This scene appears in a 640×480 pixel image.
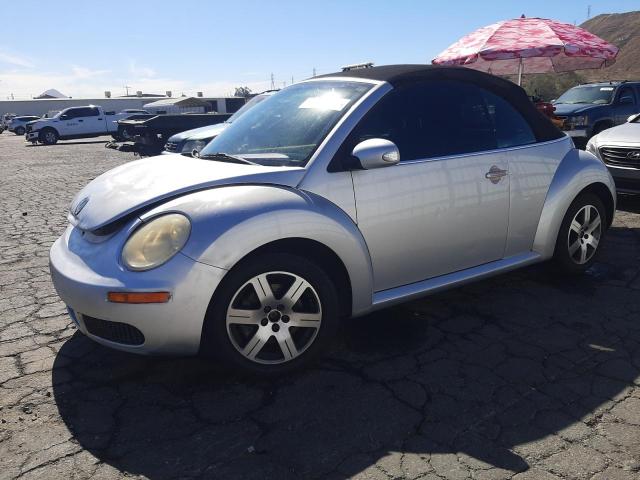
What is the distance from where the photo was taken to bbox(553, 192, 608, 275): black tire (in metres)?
4.00

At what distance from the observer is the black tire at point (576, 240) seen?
4.00m

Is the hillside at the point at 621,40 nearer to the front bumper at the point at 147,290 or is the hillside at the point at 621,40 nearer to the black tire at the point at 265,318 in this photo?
the black tire at the point at 265,318

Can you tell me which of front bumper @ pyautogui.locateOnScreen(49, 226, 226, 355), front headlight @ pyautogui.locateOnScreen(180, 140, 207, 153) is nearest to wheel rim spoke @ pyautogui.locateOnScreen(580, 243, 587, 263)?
front bumper @ pyautogui.locateOnScreen(49, 226, 226, 355)

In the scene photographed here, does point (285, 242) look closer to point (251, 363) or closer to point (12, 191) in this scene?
point (251, 363)

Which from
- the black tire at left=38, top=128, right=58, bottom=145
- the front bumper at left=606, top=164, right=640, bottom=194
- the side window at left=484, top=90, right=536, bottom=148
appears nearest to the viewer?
the side window at left=484, top=90, right=536, bottom=148

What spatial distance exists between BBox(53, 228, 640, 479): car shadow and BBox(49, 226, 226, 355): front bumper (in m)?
0.33

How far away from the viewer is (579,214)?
13.5 feet

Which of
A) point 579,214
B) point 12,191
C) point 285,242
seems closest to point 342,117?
point 285,242

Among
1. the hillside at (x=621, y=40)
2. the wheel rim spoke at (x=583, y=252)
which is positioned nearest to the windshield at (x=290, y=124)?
the wheel rim spoke at (x=583, y=252)

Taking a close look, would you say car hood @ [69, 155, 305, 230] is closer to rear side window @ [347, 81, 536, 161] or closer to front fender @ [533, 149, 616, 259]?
rear side window @ [347, 81, 536, 161]

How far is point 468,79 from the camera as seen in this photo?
3605 millimetres

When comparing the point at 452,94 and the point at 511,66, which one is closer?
the point at 452,94

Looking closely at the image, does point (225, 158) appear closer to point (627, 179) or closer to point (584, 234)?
point (584, 234)

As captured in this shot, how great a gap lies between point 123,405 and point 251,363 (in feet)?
2.18
